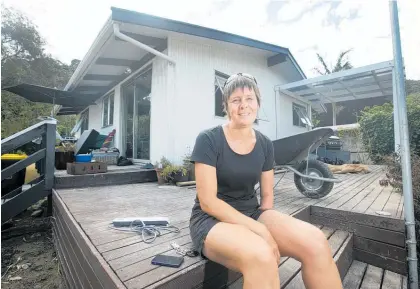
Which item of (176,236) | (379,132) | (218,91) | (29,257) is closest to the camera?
(176,236)

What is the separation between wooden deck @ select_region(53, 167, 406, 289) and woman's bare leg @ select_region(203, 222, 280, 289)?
0.73 ft

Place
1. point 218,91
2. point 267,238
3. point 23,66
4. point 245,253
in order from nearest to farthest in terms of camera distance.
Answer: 1. point 245,253
2. point 267,238
3. point 218,91
4. point 23,66

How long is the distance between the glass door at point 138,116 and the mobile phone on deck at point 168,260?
449cm

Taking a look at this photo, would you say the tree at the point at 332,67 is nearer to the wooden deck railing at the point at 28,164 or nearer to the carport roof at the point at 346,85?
the carport roof at the point at 346,85

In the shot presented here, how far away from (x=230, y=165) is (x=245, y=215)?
0.31 m

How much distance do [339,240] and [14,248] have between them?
3.95 meters

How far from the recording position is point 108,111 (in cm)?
847

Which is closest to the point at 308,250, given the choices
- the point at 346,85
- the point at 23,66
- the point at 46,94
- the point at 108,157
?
the point at 108,157

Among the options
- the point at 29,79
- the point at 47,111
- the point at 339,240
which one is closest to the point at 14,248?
the point at 339,240

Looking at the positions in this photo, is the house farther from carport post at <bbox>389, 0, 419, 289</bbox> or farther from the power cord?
carport post at <bbox>389, 0, 419, 289</bbox>

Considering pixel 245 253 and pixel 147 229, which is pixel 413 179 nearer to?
pixel 245 253

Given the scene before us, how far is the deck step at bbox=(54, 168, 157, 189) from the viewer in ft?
12.0

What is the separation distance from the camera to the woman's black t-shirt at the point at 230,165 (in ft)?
4.47

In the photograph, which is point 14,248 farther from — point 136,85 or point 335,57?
point 335,57
